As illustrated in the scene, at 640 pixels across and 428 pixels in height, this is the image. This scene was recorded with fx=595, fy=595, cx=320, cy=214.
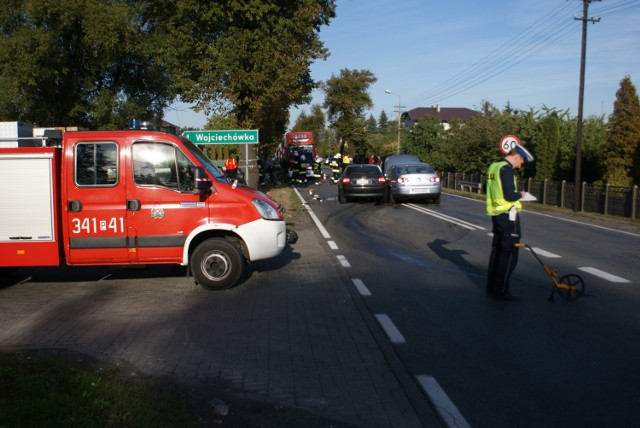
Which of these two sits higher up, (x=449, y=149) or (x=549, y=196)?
(x=449, y=149)

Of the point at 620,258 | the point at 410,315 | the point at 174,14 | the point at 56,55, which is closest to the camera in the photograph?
the point at 410,315

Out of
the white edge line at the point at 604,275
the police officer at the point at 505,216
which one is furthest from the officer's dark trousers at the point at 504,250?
the white edge line at the point at 604,275

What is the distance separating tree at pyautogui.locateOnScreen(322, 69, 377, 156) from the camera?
241 ft

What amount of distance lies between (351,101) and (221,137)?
60.0 metres

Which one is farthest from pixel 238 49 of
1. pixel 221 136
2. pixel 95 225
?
pixel 95 225

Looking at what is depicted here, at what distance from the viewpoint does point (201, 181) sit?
8.23m

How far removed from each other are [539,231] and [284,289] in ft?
31.3

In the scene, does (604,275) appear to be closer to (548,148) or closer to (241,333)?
(241,333)

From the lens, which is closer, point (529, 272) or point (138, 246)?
point (138, 246)

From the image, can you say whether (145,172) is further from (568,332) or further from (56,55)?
(56,55)

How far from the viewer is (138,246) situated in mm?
8391

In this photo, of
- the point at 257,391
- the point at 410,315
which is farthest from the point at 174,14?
the point at 257,391

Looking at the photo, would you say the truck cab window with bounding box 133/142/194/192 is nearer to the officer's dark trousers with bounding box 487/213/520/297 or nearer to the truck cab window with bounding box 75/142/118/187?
the truck cab window with bounding box 75/142/118/187

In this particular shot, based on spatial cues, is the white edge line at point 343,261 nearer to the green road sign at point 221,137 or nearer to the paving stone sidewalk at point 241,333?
the paving stone sidewalk at point 241,333
